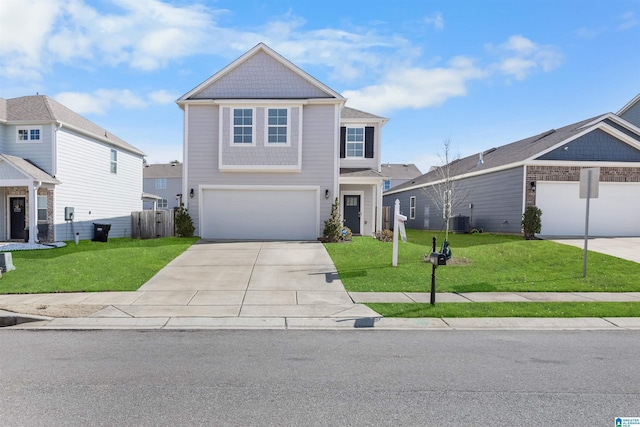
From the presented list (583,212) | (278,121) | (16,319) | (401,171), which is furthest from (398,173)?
(16,319)

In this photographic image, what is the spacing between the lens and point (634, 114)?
25547 millimetres

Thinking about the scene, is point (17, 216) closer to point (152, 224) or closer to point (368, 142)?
point (152, 224)

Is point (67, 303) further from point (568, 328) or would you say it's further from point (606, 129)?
point (606, 129)

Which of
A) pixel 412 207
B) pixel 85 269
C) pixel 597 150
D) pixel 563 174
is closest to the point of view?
pixel 85 269

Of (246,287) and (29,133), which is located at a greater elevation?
(29,133)

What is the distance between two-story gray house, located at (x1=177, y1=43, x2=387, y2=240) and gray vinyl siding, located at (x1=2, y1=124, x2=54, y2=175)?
6247mm

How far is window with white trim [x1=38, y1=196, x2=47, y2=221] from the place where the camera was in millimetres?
16766

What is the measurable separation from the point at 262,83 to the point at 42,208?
11.5m

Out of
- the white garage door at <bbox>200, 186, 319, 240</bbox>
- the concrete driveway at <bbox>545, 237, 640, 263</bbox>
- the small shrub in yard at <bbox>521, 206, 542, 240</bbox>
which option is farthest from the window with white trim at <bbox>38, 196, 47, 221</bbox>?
the concrete driveway at <bbox>545, 237, 640, 263</bbox>

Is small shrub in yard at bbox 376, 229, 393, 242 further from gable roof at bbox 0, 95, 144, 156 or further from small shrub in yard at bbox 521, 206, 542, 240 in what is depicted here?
gable roof at bbox 0, 95, 144, 156

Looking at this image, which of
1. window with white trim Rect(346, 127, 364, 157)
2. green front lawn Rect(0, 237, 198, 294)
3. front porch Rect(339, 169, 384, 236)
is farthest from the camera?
window with white trim Rect(346, 127, 364, 157)

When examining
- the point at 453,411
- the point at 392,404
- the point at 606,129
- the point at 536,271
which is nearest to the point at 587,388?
the point at 453,411

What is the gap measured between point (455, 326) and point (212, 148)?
548 inches

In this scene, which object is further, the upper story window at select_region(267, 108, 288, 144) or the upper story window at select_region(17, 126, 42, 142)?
the upper story window at select_region(17, 126, 42, 142)
